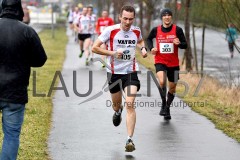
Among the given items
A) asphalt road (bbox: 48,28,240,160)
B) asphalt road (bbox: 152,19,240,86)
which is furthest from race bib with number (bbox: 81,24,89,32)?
asphalt road (bbox: 48,28,240,160)

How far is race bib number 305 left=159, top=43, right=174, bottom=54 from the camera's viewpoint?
12945 millimetres

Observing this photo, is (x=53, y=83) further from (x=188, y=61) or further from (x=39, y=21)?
(x=39, y=21)

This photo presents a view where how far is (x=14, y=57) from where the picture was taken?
7.20m

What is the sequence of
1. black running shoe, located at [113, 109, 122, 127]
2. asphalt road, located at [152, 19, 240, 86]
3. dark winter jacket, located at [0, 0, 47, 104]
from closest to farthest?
dark winter jacket, located at [0, 0, 47, 104], black running shoe, located at [113, 109, 122, 127], asphalt road, located at [152, 19, 240, 86]

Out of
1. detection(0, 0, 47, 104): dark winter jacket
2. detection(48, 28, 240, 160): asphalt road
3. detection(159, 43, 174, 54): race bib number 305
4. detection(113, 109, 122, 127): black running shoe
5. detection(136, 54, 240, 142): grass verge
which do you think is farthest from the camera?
detection(159, 43, 174, 54): race bib number 305

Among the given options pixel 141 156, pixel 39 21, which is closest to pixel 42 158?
pixel 141 156

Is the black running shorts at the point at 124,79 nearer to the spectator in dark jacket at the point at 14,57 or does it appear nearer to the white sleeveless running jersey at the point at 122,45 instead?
the white sleeveless running jersey at the point at 122,45

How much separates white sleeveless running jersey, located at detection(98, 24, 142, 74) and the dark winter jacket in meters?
3.21

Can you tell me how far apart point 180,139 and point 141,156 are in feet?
4.82

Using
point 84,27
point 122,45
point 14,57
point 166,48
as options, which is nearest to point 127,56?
point 122,45

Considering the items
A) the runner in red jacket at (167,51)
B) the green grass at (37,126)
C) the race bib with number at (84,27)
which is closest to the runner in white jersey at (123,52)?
the green grass at (37,126)

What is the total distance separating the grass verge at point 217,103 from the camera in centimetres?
1209

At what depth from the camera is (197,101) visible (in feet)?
49.8

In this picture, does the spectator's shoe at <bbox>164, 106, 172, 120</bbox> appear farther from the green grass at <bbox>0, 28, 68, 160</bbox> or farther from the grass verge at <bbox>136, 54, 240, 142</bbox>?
the green grass at <bbox>0, 28, 68, 160</bbox>
